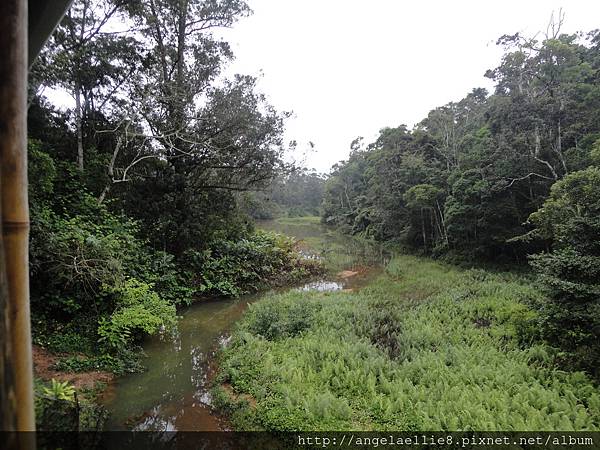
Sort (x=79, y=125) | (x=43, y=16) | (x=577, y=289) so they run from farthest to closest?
1. (x=79, y=125)
2. (x=577, y=289)
3. (x=43, y=16)

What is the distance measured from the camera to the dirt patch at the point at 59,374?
6.06 m

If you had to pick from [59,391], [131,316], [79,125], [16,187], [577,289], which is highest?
[79,125]

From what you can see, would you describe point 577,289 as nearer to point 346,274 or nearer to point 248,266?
point 248,266

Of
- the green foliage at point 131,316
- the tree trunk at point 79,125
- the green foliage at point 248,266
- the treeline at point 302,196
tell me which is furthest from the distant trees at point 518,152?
the treeline at point 302,196

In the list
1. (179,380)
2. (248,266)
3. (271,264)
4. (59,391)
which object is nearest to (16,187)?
(59,391)

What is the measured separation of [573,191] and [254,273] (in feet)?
40.2

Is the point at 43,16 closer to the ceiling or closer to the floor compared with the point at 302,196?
closer to the floor

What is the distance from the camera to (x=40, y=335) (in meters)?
6.81

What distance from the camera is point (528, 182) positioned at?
15.1 meters

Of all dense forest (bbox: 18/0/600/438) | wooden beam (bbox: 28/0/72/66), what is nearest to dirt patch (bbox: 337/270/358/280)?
dense forest (bbox: 18/0/600/438)

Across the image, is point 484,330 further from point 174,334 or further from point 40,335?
point 40,335

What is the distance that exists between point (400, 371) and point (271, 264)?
10.8 metres

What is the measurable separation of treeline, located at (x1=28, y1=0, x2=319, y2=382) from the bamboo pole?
689 cm

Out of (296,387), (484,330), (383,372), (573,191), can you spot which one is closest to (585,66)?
(573,191)
